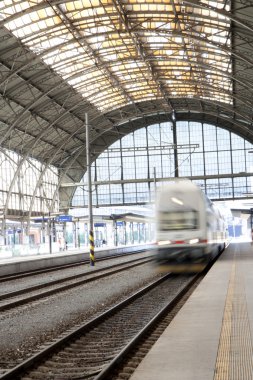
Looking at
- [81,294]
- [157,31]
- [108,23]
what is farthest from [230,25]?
[81,294]

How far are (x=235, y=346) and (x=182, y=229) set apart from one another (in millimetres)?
18032

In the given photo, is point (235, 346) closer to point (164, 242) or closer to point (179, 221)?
point (164, 242)

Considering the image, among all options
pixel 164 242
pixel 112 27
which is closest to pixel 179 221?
pixel 164 242

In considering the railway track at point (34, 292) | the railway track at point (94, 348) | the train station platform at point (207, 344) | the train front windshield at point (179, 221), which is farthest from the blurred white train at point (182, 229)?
the train station platform at point (207, 344)

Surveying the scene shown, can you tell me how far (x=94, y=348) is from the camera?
10.8 metres

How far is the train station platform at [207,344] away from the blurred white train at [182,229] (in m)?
10.9

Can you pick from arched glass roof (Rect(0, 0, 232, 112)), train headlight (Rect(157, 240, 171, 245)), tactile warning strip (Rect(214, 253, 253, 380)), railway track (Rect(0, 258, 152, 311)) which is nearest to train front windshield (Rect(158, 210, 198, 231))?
train headlight (Rect(157, 240, 171, 245))

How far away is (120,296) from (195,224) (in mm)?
7956

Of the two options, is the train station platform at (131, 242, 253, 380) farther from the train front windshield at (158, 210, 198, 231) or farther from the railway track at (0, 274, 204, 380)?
the train front windshield at (158, 210, 198, 231)

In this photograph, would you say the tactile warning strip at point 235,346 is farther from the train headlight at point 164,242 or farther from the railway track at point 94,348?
the train headlight at point 164,242

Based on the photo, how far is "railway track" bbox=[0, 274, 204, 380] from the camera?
870 cm

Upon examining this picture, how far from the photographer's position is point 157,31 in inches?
1598

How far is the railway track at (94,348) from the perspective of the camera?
8.70 metres

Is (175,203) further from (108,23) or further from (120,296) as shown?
(108,23)
